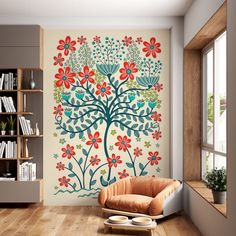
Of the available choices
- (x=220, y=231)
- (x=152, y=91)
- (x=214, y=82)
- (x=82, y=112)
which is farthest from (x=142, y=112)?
(x=220, y=231)

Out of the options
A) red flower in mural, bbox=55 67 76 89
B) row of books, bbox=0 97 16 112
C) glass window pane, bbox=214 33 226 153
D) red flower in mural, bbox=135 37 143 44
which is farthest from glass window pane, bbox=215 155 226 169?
row of books, bbox=0 97 16 112

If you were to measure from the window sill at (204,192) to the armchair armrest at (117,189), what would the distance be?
84 cm

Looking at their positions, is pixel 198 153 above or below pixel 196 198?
above

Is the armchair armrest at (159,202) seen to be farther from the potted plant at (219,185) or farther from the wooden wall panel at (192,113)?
the potted plant at (219,185)

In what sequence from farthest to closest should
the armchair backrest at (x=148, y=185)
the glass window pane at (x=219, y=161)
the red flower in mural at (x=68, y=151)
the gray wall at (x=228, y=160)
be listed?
the red flower in mural at (x=68, y=151)
the armchair backrest at (x=148, y=185)
the glass window pane at (x=219, y=161)
the gray wall at (x=228, y=160)

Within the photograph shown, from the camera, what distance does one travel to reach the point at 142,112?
6980mm

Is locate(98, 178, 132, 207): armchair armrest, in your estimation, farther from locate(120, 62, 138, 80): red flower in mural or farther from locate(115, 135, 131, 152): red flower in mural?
locate(120, 62, 138, 80): red flower in mural

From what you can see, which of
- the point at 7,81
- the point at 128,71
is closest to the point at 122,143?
the point at 128,71

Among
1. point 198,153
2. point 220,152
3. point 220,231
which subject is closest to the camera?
point 220,231

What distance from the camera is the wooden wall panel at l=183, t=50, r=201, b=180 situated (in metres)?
6.70

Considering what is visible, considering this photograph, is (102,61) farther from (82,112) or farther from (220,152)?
(220,152)

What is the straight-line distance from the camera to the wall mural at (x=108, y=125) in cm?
Result: 697

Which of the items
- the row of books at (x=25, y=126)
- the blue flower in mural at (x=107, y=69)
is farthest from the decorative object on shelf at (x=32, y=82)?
the blue flower in mural at (x=107, y=69)

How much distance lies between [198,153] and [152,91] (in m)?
1.16
